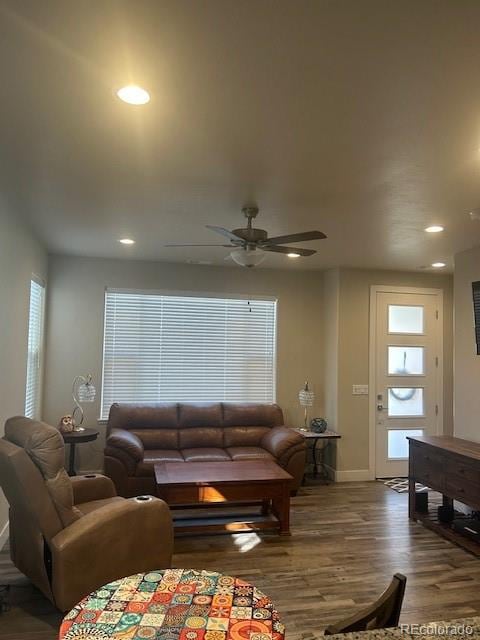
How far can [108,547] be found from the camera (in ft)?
8.65

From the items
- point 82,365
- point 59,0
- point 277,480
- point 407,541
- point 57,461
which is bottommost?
point 407,541

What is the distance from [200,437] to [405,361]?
282cm

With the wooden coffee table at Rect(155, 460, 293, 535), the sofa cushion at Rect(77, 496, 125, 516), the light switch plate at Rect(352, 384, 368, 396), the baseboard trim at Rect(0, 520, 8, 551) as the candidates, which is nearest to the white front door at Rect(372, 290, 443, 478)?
the light switch plate at Rect(352, 384, 368, 396)

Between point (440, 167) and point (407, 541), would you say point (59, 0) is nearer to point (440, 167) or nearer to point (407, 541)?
point (440, 167)

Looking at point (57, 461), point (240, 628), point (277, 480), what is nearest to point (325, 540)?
point (277, 480)

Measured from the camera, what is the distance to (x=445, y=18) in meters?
1.49

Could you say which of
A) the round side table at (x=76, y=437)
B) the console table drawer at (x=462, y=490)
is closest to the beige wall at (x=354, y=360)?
the console table drawer at (x=462, y=490)

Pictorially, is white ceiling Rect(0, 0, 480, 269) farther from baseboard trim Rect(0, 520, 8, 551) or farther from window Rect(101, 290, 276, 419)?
baseboard trim Rect(0, 520, 8, 551)

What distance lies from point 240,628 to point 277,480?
2.55 metres

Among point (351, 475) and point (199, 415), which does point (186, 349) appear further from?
point (351, 475)

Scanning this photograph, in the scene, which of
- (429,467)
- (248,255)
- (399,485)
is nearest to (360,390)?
(399,485)

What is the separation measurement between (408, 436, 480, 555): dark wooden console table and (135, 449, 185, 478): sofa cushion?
7.65 ft

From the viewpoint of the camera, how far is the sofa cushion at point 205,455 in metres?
4.91

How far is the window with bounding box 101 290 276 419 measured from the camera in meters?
5.79
